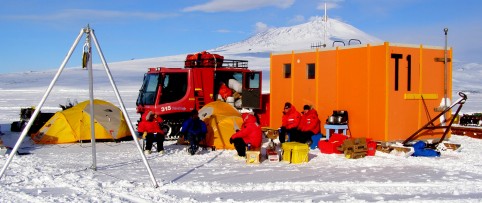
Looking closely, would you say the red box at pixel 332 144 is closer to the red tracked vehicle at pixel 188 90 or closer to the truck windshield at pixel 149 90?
the red tracked vehicle at pixel 188 90

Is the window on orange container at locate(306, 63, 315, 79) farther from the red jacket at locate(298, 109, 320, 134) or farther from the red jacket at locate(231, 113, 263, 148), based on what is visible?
the red jacket at locate(231, 113, 263, 148)

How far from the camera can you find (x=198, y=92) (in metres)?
16.9

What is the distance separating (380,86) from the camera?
13.4 metres

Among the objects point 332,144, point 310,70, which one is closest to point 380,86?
point 332,144

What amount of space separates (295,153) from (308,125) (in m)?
2.72

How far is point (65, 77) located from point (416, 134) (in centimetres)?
8804

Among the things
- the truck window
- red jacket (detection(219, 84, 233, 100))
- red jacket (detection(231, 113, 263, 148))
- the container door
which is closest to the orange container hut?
the container door

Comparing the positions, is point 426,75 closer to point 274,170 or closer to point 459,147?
point 459,147

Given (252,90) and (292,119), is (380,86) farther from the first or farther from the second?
Result: (252,90)

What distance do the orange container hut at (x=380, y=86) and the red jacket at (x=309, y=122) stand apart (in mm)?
869

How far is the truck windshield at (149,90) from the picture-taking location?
53.8 ft

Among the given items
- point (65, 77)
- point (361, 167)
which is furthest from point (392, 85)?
point (65, 77)

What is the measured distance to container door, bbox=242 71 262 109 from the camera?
17.3 m

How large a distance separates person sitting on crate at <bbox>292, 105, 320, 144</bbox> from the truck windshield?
4742 millimetres
